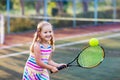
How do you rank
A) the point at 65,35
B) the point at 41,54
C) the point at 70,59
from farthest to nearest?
the point at 65,35, the point at 70,59, the point at 41,54

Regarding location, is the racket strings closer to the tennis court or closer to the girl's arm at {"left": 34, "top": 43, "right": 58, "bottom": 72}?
the girl's arm at {"left": 34, "top": 43, "right": 58, "bottom": 72}

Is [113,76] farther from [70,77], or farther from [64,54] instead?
[64,54]

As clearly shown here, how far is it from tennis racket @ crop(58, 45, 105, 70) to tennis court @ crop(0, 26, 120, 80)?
8.62 ft

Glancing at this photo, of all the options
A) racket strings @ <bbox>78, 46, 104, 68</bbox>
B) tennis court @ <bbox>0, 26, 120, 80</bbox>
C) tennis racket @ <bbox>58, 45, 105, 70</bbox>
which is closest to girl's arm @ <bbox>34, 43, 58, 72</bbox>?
tennis racket @ <bbox>58, 45, 105, 70</bbox>

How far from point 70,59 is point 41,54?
487 cm

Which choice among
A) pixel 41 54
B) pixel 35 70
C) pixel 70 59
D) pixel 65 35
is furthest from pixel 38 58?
pixel 65 35

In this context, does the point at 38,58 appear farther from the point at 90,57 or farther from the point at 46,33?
the point at 90,57

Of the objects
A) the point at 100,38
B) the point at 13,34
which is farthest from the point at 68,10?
the point at 100,38

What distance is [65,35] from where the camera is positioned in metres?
15.6

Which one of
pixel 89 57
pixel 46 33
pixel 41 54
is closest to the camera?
pixel 46 33

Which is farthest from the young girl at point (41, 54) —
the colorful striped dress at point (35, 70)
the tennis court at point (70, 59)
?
the tennis court at point (70, 59)

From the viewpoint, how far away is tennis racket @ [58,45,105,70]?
17.4 ft

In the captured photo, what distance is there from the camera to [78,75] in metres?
8.25

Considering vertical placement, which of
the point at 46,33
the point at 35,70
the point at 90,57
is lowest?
the point at 35,70
